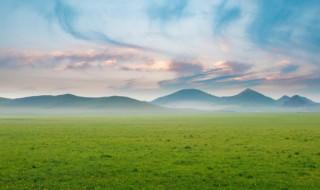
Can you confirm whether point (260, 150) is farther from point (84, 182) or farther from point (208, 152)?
point (84, 182)

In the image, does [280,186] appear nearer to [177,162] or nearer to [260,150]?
[177,162]

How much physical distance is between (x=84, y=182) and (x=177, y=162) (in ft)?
25.0

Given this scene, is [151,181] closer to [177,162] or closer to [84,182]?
[84,182]

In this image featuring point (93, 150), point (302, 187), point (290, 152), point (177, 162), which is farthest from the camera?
point (93, 150)

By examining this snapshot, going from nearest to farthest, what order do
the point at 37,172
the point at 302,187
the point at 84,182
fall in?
the point at 302,187
the point at 84,182
the point at 37,172

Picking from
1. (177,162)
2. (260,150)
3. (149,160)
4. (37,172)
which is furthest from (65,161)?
(260,150)

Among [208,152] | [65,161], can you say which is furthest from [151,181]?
[208,152]

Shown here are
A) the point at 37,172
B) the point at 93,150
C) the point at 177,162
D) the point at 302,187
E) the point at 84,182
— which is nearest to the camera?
the point at 302,187

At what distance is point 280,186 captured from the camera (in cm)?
1681

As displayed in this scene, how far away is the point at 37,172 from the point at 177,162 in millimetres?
8793

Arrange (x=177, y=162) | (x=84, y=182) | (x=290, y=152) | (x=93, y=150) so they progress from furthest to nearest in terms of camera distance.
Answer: (x=93, y=150)
(x=290, y=152)
(x=177, y=162)
(x=84, y=182)

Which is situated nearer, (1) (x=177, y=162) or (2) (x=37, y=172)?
(2) (x=37, y=172)

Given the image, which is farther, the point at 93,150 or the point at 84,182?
the point at 93,150

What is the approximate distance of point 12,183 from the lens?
17484 millimetres
